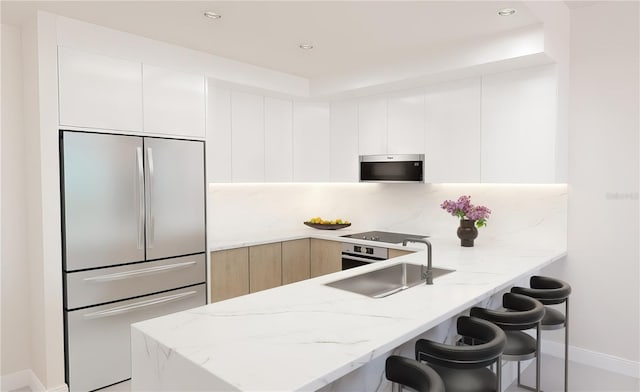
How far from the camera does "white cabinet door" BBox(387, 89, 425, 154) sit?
Answer: 13.1ft

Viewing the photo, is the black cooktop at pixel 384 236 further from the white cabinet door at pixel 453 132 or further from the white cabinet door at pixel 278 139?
the white cabinet door at pixel 278 139

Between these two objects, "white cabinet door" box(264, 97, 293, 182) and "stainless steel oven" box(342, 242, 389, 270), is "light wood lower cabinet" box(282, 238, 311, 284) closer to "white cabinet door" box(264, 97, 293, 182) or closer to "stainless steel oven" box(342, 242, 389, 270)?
"stainless steel oven" box(342, 242, 389, 270)

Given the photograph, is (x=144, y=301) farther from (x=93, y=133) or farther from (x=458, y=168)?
(x=458, y=168)

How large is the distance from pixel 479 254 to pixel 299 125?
2.42 meters

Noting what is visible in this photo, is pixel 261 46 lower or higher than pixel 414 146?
higher

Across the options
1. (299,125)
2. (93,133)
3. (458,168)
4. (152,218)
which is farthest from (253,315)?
(299,125)

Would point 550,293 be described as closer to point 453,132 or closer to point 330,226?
point 453,132

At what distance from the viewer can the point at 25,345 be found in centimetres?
311

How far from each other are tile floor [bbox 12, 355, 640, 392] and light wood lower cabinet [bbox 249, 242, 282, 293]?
135 cm

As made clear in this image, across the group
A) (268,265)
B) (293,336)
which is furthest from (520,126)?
(293,336)

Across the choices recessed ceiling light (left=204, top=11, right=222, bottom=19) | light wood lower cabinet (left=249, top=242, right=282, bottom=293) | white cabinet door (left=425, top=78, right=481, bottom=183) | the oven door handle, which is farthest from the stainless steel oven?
recessed ceiling light (left=204, top=11, right=222, bottom=19)

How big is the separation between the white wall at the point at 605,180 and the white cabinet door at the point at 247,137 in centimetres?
283

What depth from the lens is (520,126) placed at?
3340 millimetres

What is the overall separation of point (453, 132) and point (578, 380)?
2.17m
